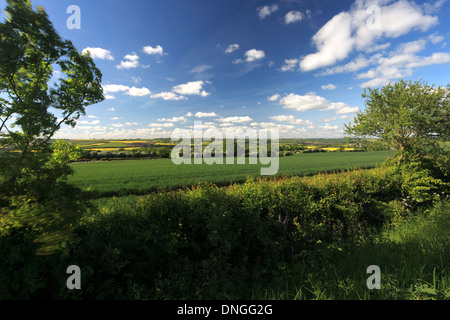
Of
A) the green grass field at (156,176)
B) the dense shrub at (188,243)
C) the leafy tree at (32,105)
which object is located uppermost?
the leafy tree at (32,105)

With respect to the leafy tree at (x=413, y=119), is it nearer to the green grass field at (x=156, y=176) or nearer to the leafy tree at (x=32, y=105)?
the green grass field at (x=156, y=176)

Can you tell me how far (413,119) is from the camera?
9703 millimetres

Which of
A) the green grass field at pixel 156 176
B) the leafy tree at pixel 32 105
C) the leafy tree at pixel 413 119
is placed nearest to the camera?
the leafy tree at pixel 32 105

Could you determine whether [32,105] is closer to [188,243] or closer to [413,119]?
[188,243]

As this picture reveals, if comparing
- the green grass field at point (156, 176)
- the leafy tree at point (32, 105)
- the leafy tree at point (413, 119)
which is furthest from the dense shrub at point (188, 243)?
the leafy tree at point (413, 119)

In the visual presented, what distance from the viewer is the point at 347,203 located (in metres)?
6.83

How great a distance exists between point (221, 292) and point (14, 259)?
3255 millimetres

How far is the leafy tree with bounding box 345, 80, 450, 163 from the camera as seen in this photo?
9656mm

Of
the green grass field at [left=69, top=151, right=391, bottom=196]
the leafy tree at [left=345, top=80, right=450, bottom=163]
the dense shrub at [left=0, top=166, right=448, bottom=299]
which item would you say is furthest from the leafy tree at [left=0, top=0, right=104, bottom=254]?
the leafy tree at [left=345, top=80, right=450, bottom=163]

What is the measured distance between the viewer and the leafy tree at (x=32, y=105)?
8.61 feet

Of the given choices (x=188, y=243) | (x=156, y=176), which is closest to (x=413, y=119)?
(x=188, y=243)

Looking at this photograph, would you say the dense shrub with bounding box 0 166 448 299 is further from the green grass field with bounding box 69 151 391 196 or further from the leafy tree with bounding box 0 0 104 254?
the green grass field with bounding box 69 151 391 196

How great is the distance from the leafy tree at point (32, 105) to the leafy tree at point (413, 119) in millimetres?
14561
